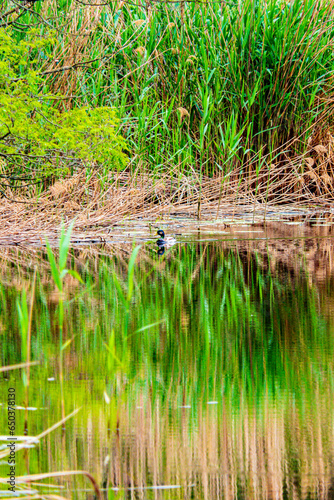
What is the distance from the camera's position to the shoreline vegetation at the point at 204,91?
30.5 feet

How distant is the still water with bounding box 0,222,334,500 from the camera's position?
6.74 feet

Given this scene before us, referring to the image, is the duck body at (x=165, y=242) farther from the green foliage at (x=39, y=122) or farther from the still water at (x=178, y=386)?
the still water at (x=178, y=386)

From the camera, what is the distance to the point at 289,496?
191 centimetres

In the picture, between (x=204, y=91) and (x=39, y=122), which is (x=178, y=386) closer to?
(x=39, y=122)

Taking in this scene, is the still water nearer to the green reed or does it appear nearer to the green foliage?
the green foliage

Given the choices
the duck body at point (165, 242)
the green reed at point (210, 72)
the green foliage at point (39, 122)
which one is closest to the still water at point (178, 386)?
the duck body at point (165, 242)

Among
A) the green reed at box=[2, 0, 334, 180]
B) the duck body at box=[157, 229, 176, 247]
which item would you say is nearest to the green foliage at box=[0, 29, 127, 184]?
the duck body at box=[157, 229, 176, 247]

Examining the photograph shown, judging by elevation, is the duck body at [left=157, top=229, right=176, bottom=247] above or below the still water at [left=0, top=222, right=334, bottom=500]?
above

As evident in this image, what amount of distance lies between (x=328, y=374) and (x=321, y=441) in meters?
0.63

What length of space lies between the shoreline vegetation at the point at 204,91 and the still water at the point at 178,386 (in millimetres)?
4462

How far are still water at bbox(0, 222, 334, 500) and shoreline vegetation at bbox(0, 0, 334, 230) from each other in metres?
4.46

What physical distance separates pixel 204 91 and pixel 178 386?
7450mm

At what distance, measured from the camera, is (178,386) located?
2.74 meters

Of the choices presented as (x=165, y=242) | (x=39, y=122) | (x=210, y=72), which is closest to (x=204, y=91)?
(x=210, y=72)
